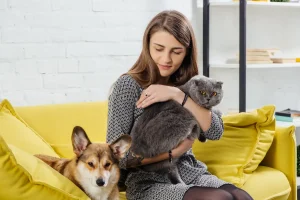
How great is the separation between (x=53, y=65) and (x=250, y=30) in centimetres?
153

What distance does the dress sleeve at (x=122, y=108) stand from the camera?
7.09 ft

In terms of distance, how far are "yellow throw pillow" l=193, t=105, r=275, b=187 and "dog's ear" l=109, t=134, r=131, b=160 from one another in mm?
821

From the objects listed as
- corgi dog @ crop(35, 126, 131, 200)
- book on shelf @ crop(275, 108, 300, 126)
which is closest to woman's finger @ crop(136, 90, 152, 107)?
corgi dog @ crop(35, 126, 131, 200)

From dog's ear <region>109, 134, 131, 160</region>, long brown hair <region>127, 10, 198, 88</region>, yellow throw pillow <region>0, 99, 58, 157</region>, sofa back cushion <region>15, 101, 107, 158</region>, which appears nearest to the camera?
dog's ear <region>109, 134, 131, 160</region>

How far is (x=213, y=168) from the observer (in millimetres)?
2670

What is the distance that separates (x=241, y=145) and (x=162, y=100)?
763 millimetres

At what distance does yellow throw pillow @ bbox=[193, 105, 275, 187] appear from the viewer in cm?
268

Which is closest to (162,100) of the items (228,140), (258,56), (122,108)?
(122,108)

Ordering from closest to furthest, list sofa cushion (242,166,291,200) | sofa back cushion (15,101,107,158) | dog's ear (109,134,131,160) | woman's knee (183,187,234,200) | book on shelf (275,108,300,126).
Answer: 1. dog's ear (109,134,131,160)
2. woman's knee (183,187,234,200)
3. sofa cushion (242,166,291,200)
4. sofa back cushion (15,101,107,158)
5. book on shelf (275,108,300,126)

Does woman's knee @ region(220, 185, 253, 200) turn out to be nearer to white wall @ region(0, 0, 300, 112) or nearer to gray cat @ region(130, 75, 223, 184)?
gray cat @ region(130, 75, 223, 184)

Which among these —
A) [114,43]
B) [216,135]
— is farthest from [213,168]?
[114,43]

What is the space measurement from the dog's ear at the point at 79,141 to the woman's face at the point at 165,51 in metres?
0.51

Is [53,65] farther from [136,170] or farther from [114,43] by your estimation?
[136,170]

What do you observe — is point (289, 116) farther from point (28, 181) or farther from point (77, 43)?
point (28, 181)
